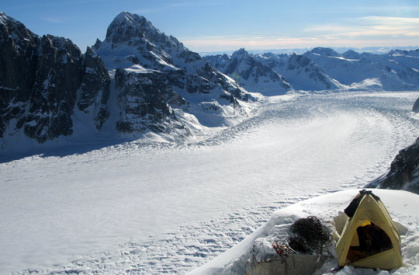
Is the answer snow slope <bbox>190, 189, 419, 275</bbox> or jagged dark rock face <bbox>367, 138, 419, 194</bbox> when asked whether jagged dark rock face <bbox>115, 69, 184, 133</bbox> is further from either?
snow slope <bbox>190, 189, 419, 275</bbox>

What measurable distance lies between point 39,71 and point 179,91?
36.0m

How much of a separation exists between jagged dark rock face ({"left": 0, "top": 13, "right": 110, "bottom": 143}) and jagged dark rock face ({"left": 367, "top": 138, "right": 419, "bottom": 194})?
4817 centimetres

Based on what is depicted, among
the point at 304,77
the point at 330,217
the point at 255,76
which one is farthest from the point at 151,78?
the point at 304,77

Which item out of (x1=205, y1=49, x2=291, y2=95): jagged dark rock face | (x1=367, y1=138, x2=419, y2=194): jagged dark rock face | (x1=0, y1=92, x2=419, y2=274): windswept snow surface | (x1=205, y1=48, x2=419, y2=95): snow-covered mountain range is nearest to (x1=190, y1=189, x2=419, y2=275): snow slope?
(x1=367, y1=138, x2=419, y2=194): jagged dark rock face

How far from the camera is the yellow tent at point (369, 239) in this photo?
7418 mm

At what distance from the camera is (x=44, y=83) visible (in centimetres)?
4994

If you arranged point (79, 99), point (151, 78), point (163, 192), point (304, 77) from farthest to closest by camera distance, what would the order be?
point (304, 77)
point (151, 78)
point (79, 99)
point (163, 192)

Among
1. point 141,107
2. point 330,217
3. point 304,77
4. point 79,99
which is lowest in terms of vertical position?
point 330,217

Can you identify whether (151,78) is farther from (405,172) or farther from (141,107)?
(405,172)

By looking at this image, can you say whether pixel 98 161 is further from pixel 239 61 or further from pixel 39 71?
pixel 239 61

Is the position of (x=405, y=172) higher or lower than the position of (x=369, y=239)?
lower

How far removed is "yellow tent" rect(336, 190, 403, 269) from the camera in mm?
7418

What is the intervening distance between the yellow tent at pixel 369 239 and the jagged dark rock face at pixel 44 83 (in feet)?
162

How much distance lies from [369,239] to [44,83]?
182ft
